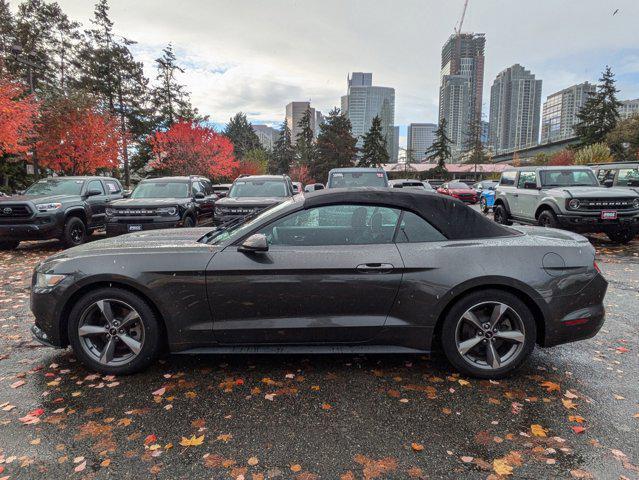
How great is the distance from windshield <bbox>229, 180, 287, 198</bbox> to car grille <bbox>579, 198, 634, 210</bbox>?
23.7 feet

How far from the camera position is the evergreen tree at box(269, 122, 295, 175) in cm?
7550

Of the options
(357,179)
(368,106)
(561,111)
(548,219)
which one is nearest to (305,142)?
(357,179)

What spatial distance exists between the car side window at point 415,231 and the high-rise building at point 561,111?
10869 cm

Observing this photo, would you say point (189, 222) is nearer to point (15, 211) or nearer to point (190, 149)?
point (15, 211)

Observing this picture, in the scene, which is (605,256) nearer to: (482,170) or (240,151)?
(482,170)

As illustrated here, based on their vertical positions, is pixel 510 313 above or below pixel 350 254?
below

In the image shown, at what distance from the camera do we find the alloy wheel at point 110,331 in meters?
3.49

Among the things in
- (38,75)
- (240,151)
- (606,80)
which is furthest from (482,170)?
(38,75)

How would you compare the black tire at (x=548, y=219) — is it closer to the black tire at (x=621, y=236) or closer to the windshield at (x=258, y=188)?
the black tire at (x=621, y=236)

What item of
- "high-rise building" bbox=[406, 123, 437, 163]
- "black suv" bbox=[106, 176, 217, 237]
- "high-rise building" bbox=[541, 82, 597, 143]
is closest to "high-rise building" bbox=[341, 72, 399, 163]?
"high-rise building" bbox=[406, 123, 437, 163]

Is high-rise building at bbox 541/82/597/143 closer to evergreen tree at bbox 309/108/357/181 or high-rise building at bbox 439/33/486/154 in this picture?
high-rise building at bbox 439/33/486/154

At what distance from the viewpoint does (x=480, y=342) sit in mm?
3484

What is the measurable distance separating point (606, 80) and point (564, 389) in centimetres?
6568

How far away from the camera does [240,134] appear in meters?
83.8
